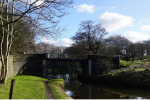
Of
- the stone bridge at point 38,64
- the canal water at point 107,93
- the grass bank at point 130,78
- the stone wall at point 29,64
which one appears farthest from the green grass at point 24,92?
the grass bank at point 130,78

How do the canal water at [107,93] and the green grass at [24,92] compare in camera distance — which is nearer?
the green grass at [24,92]

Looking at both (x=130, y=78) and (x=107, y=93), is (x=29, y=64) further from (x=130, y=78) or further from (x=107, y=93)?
(x=130, y=78)

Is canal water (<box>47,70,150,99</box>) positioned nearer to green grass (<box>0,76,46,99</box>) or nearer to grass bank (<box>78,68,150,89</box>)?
grass bank (<box>78,68,150,89</box>)

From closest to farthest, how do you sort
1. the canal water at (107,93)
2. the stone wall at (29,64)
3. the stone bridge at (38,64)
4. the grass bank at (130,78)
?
the canal water at (107,93), the grass bank at (130,78), the stone bridge at (38,64), the stone wall at (29,64)

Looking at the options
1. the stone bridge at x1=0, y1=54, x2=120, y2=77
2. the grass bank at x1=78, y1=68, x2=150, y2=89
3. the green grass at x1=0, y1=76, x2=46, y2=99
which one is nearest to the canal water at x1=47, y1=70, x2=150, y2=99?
the grass bank at x1=78, y1=68, x2=150, y2=89

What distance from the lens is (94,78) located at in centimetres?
2181

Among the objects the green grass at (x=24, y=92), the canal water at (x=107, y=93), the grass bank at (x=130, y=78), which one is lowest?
the canal water at (x=107, y=93)

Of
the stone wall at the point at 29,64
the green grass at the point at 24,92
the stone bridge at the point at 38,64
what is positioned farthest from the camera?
the stone wall at the point at 29,64

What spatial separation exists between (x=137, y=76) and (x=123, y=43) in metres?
31.5

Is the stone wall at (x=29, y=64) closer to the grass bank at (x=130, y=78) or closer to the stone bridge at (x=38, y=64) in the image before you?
the stone bridge at (x=38, y=64)

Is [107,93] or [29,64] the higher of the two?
[29,64]

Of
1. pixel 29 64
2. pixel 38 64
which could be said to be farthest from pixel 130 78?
pixel 29 64

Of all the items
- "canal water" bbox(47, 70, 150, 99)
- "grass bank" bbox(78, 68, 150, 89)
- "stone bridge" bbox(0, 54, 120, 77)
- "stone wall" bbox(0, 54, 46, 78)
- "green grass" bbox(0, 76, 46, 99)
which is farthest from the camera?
"stone wall" bbox(0, 54, 46, 78)

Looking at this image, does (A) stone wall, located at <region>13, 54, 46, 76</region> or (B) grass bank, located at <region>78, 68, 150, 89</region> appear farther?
(A) stone wall, located at <region>13, 54, 46, 76</region>
